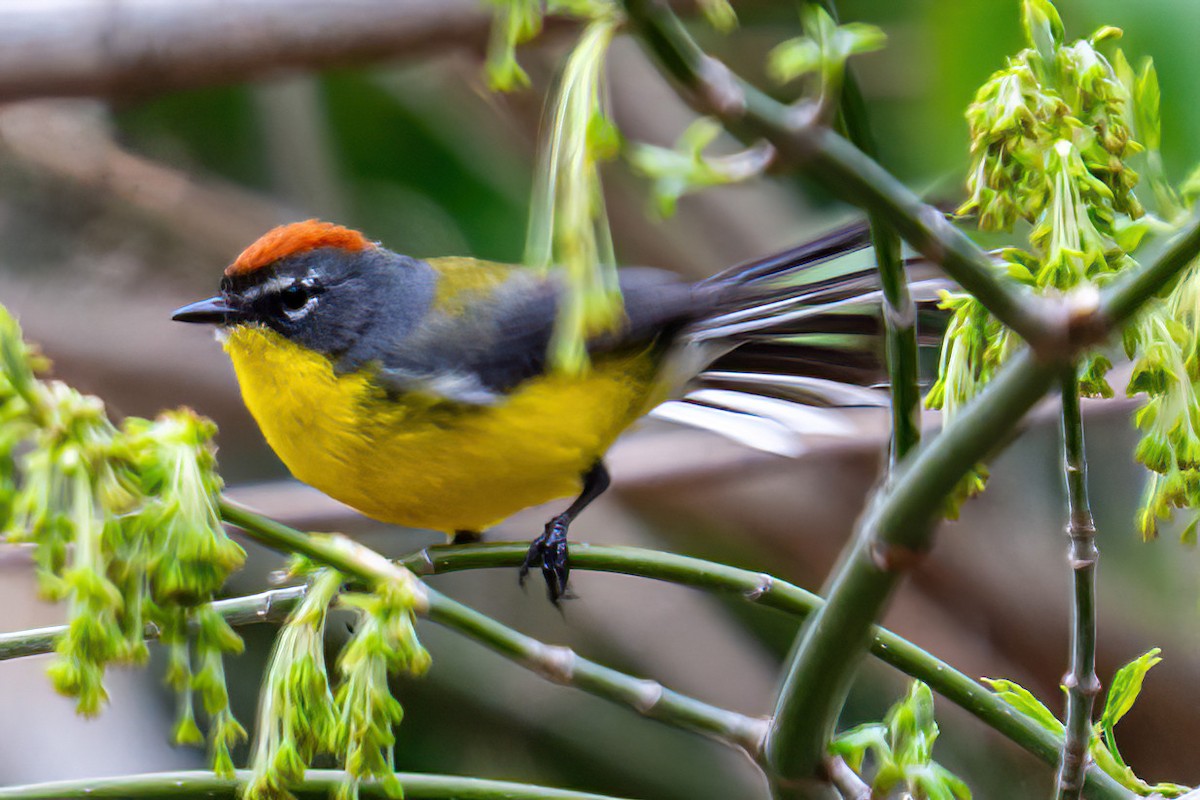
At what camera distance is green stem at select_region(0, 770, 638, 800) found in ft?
3.31

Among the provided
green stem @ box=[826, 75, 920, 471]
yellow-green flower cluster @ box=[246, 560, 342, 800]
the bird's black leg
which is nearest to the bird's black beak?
the bird's black leg

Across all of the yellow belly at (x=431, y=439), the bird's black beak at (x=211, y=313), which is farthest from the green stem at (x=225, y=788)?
the bird's black beak at (x=211, y=313)

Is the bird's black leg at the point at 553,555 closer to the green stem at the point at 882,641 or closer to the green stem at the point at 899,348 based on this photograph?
the green stem at the point at 882,641

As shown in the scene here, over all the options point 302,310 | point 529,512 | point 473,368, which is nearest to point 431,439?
point 473,368

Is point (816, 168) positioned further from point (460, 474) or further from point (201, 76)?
point (201, 76)

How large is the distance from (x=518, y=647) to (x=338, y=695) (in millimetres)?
129

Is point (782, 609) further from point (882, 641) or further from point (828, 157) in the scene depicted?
point (828, 157)

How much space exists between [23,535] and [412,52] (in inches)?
74.3

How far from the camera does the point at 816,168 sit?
2.18 ft

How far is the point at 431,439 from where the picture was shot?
1.82 meters

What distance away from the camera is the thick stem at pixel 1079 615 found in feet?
3.06

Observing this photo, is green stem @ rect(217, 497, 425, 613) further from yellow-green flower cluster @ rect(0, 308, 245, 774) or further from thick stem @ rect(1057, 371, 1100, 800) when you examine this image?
thick stem @ rect(1057, 371, 1100, 800)

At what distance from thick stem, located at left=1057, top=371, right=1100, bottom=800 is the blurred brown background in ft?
5.39

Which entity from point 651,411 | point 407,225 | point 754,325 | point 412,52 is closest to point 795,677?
point 754,325
